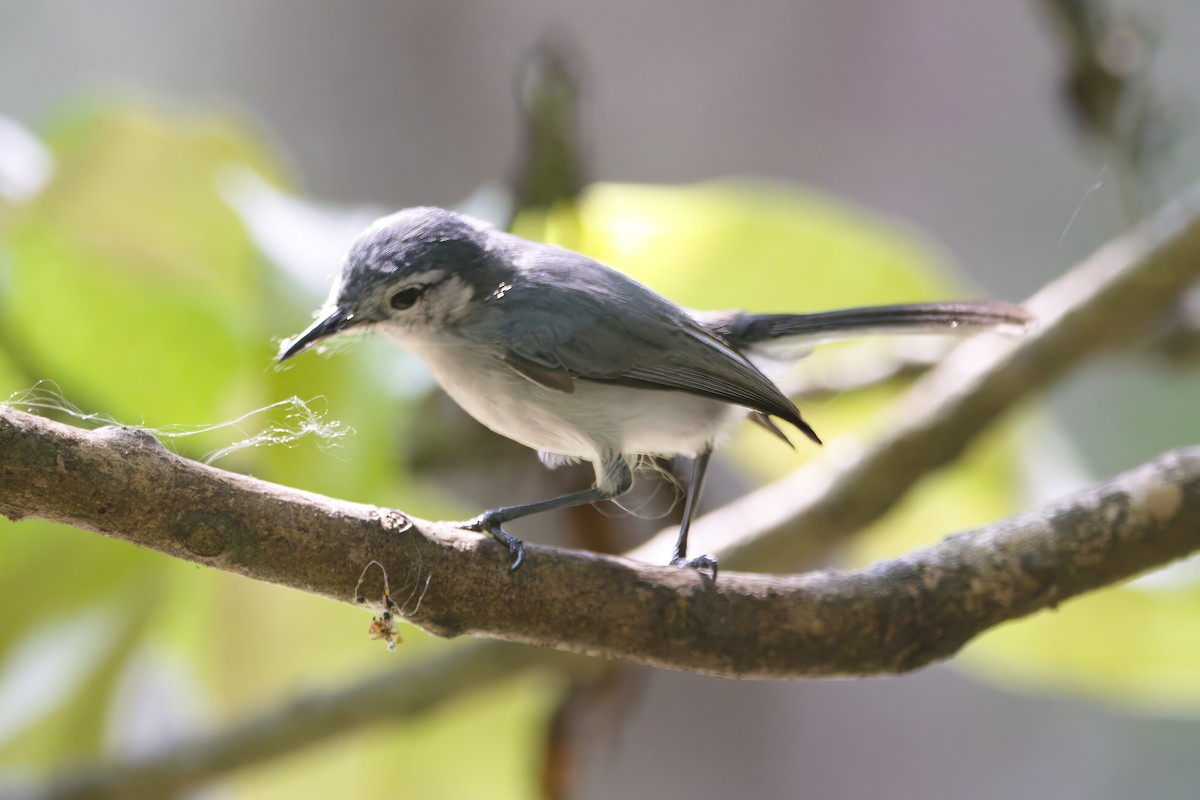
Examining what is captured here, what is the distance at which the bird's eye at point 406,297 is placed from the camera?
71 centimetres

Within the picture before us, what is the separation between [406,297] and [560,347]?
5.0 inches

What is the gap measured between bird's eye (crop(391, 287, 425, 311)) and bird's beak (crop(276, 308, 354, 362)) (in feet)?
0.13

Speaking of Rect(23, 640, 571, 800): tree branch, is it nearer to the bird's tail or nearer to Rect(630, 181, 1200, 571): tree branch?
Rect(630, 181, 1200, 571): tree branch

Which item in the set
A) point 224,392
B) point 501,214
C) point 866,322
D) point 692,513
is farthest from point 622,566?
point 224,392

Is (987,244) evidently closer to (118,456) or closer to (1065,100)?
(1065,100)

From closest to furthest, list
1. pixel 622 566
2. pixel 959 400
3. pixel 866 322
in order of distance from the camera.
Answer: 1. pixel 622 566
2. pixel 866 322
3. pixel 959 400

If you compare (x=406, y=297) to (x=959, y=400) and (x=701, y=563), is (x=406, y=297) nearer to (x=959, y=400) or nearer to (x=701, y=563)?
(x=701, y=563)

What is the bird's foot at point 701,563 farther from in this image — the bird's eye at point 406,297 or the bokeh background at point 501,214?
the bokeh background at point 501,214

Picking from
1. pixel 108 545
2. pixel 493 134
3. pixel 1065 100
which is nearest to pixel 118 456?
pixel 108 545

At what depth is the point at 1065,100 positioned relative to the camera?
168 cm

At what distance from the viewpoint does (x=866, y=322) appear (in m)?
0.88

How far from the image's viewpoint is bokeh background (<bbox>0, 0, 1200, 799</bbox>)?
1274 millimetres

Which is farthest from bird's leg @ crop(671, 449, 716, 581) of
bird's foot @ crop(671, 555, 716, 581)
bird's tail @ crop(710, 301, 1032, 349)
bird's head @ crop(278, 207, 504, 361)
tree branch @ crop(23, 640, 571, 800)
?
tree branch @ crop(23, 640, 571, 800)

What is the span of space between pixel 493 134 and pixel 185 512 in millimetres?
2116
